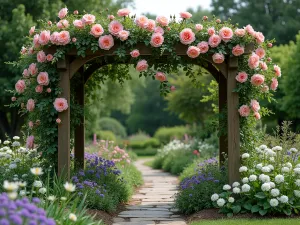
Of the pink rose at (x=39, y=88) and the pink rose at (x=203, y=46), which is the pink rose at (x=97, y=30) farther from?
the pink rose at (x=203, y=46)

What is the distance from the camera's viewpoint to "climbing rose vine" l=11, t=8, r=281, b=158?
21.7ft

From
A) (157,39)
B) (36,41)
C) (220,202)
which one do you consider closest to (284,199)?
(220,202)

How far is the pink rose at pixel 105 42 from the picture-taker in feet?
21.5

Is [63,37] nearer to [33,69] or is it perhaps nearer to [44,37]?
[44,37]

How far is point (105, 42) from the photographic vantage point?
6551 millimetres

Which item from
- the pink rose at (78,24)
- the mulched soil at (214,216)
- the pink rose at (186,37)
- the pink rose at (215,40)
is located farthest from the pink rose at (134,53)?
the mulched soil at (214,216)

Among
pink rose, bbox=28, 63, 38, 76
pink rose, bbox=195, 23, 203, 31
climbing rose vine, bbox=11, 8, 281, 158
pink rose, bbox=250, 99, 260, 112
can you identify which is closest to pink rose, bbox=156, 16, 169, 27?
climbing rose vine, bbox=11, 8, 281, 158

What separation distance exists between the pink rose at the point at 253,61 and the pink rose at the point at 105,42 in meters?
1.83

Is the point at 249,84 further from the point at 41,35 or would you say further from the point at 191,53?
the point at 41,35

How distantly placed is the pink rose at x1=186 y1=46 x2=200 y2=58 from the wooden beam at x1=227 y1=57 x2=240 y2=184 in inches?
21.4

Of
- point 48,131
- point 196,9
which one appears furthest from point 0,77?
point 196,9

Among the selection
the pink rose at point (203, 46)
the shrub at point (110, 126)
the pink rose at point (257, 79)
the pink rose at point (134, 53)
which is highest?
the pink rose at point (203, 46)

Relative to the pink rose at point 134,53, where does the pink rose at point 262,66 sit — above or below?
below

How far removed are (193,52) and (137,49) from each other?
0.75 meters
